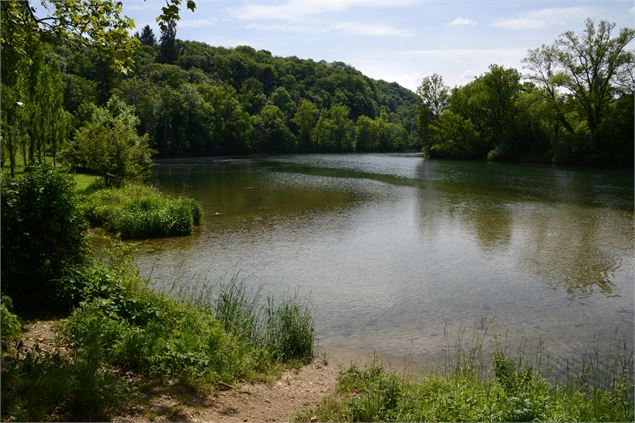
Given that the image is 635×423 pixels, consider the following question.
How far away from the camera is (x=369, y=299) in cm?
1473

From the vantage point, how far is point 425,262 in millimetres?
19094

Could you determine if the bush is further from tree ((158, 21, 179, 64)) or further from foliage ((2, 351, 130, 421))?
tree ((158, 21, 179, 64))

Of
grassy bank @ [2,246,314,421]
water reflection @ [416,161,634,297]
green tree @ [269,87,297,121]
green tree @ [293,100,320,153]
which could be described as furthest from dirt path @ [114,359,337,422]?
green tree @ [269,87,297,121]

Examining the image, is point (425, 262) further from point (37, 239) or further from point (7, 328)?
point (7, 328)

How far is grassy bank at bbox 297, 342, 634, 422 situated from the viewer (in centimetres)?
678

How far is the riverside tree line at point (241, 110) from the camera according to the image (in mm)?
30203

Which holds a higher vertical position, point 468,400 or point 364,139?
point 364,139

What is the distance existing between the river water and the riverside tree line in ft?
26.1

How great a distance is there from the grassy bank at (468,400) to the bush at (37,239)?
5803 millimetres

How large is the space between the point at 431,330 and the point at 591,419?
565cm

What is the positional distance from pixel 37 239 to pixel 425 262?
13768 mm

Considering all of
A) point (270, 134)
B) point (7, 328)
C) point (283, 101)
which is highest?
point (283, 101)

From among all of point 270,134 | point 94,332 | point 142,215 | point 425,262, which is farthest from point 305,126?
point 94,332

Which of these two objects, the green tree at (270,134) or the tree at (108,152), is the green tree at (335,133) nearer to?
the green tree at (270,134)
